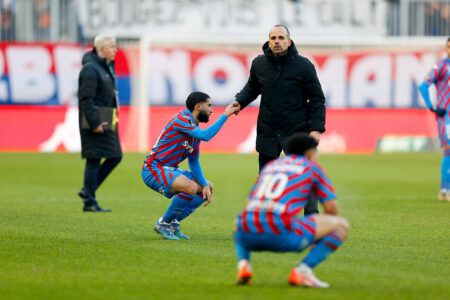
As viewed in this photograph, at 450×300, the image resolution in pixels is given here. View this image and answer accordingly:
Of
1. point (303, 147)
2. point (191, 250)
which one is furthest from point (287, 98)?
point (303, 147)

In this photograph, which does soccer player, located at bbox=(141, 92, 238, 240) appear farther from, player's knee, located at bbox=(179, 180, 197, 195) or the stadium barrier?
the stadium barrier

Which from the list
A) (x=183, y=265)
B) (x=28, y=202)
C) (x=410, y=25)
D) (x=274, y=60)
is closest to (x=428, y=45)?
(x=410, y=25)

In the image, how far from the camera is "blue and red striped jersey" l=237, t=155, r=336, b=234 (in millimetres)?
6305

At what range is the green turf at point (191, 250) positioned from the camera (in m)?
6.61

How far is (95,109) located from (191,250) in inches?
171

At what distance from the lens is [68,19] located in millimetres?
30234

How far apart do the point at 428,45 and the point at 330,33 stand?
14.6 feet

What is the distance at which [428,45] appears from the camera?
2864cm

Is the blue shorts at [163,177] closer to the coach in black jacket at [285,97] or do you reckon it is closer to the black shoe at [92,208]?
the coach in black jacket at [285,97]

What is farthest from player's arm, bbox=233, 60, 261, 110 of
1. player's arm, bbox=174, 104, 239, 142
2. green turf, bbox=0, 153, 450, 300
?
green turf, bbox=0, 153, 450, 300

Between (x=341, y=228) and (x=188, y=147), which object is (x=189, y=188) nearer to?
(x=188, y=147)

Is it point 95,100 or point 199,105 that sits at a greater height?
point 199,105

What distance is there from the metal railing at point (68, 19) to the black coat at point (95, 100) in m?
17.4

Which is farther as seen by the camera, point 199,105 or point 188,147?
point 188,147
